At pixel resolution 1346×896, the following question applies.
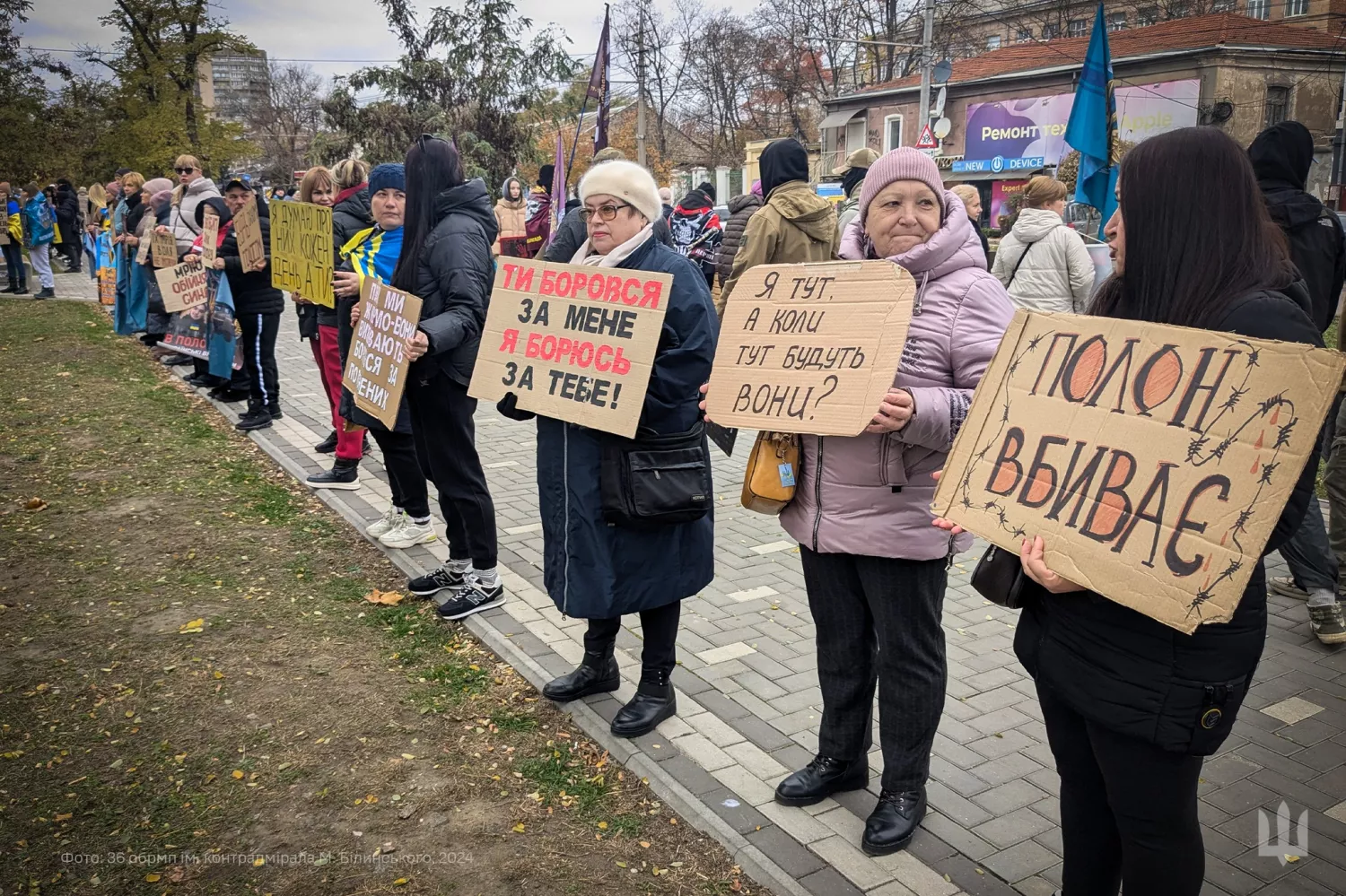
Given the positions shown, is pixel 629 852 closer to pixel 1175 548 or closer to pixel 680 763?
pixel 680 763

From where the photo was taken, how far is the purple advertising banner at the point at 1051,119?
33219mm

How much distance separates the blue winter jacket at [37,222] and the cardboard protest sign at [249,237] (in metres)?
13.4

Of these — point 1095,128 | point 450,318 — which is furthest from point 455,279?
point 1095,128

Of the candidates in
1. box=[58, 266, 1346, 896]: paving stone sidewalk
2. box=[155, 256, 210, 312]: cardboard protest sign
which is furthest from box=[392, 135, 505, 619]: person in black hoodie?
box=[155, 256, 210, 312]: cardboard protest sign

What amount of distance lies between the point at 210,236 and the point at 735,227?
195 inches

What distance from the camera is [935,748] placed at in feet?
12.4

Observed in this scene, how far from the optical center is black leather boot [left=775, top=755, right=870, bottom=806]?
11.0 feet

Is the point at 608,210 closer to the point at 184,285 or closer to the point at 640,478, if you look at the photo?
the point at 640,478

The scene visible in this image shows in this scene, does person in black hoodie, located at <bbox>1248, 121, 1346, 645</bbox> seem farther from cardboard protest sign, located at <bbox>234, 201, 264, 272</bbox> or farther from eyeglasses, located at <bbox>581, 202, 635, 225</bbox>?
cardboard protest sign, located at <bbox>234, 201, 264, 272</bbox>

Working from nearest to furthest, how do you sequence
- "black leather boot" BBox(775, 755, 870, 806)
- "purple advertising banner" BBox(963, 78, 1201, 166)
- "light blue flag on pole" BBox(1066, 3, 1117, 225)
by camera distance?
"black leather boot" BBox(775, 755, 870, 806), "light blue flag on pole" BBox(1066, 3, 1117, 225), "purple advertising banner" BBox(963, 78, 1201, 166)

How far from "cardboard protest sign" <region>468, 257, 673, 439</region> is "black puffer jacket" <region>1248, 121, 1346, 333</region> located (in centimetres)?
309

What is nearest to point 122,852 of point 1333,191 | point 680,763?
point 680,763

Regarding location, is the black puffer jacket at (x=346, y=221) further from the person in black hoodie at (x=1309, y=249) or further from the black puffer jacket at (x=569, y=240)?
the person in black hoodie at (x=1309, y=249)

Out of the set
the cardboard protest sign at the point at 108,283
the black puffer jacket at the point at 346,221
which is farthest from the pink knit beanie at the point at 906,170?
the cardboard protest sign at the point at 108,283
